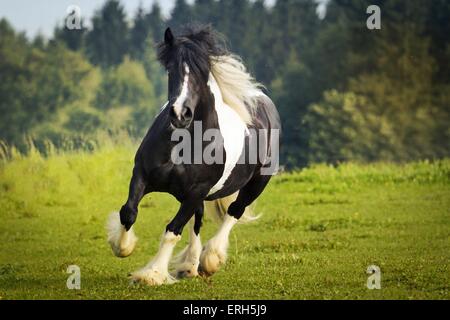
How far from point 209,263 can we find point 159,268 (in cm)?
83

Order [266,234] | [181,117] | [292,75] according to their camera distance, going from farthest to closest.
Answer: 1. [292,75]
2. [266,234]
3. [181,117]

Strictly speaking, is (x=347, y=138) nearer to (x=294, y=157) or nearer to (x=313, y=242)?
(x=294, y=157)

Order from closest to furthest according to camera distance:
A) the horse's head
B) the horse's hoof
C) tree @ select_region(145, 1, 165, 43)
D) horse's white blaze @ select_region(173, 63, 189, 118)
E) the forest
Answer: horse's white blaze @ select_region(173, 63, 189, 118), the horse's head, the horse's hoof, the forest, tree @ select_region(145, 1, 165, 43)

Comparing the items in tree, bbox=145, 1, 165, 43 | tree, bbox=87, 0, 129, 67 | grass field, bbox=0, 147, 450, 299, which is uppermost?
tree, bbox=145, 1, 165, 43

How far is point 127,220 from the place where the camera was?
8.46 meters

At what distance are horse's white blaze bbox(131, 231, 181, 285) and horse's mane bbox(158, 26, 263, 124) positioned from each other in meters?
1.48

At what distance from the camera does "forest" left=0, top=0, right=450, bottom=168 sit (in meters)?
50.3

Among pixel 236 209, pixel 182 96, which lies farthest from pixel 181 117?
pixel 236 209

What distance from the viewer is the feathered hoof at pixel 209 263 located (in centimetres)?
927

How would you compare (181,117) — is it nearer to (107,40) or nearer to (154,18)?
(107,40)

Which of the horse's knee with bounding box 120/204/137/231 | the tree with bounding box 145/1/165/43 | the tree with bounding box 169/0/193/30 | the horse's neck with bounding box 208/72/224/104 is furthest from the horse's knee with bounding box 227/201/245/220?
the tree with bounding box 145/1/165/43

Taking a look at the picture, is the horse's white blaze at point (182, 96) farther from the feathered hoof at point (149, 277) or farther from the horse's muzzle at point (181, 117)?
the feathered hoof at point (149, 277)

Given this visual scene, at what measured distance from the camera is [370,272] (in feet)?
31.8

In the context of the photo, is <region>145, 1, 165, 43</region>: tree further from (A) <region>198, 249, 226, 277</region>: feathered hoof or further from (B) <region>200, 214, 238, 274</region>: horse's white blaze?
(A) <region>198, 249, 226, 277</region>: feathered hoof
